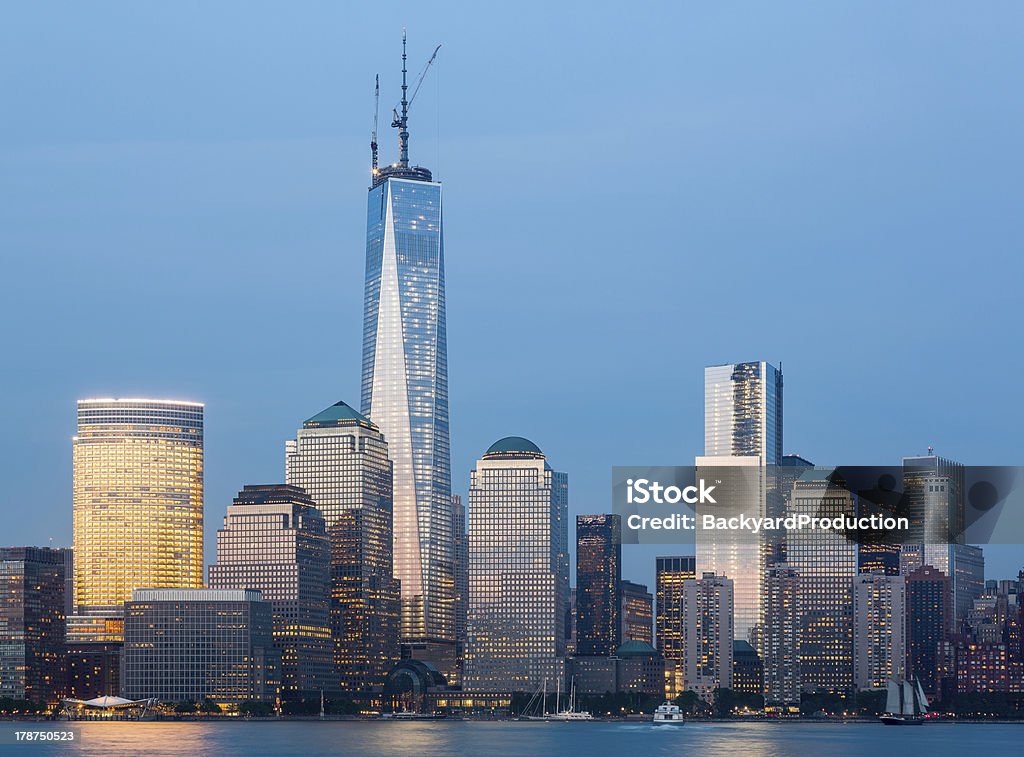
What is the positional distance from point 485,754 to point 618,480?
44918 millimetres

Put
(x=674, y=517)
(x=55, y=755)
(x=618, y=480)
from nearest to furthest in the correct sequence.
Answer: (x=674, y=517)
(x=618, y=480)
(x=55, y=755)

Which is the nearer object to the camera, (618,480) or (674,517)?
(674,517)

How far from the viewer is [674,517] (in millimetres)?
135500

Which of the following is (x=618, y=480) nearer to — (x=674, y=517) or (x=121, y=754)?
(x=674, y=517)

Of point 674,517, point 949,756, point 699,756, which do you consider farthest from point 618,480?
point 949,756

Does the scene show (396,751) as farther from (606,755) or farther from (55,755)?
(55,755)

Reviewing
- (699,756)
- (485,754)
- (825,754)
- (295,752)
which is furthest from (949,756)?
(295,752)

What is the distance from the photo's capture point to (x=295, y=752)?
197 metres

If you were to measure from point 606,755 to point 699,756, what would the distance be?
30.8 ft

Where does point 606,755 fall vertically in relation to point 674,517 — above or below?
below

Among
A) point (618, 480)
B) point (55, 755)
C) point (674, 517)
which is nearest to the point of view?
point (674, 517)

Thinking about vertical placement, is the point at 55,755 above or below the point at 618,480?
below

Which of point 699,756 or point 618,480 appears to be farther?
point 699,756

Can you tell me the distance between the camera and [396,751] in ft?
649
